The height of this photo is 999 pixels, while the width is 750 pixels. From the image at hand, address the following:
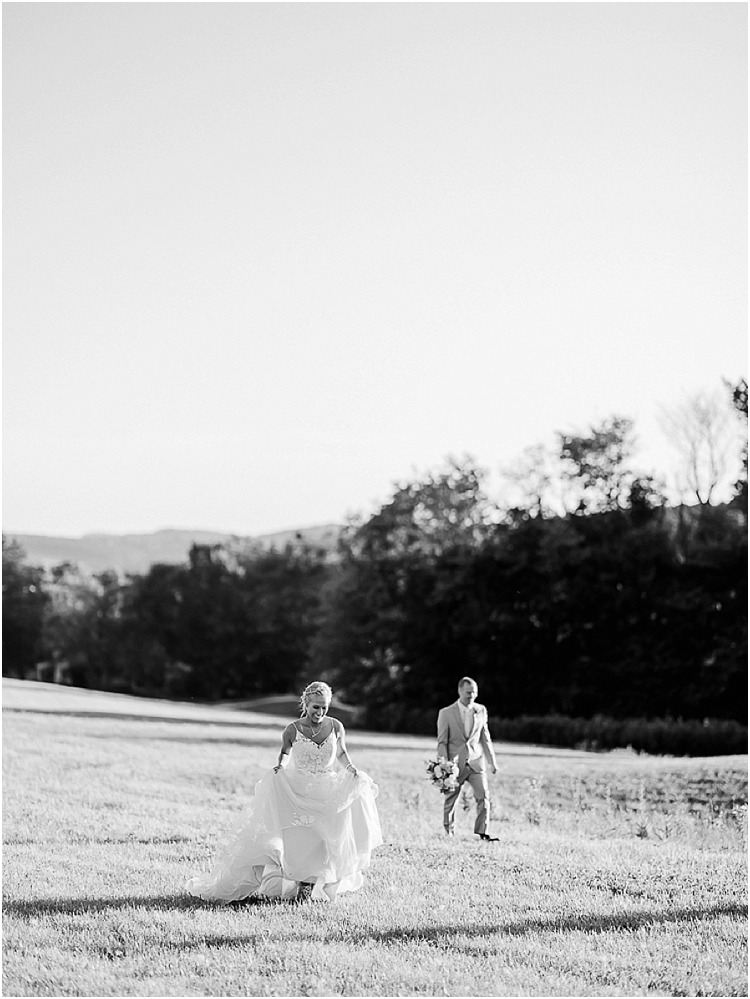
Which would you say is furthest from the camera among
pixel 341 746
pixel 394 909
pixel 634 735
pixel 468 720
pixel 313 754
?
pixel 634 735

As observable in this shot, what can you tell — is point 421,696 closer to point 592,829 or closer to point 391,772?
point 391,772

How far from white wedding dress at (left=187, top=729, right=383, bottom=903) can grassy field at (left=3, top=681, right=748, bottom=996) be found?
26cm

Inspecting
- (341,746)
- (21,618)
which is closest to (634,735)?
(341,746)

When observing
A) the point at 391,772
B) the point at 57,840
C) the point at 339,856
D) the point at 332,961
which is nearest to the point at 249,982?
the point at 332,961

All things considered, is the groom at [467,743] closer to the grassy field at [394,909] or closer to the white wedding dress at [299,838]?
the grassy field at [394,909]

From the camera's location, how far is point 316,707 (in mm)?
10242

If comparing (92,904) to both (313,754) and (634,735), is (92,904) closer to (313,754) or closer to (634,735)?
(313,754)

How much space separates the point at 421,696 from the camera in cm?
5578

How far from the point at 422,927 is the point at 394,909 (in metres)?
0.58

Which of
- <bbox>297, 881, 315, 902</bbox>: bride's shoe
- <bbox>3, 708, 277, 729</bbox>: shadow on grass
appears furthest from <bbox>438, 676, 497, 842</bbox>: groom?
<bbox>3, 708, 277, 729</bbox>: shadow on grass

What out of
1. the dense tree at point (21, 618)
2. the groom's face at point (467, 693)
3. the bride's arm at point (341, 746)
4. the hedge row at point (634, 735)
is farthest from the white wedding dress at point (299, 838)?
the dense tree at point (21, 618)

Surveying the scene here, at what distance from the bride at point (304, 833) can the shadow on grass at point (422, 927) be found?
24 cm

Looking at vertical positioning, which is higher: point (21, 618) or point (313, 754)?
point (21, 618)

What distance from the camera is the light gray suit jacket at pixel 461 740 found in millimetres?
14133
